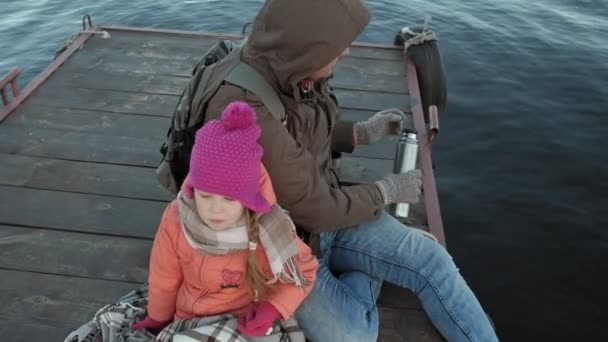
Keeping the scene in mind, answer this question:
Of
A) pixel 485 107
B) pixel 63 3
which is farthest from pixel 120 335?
pixel 63 3

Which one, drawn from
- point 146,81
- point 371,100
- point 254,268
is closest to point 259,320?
point 254,268

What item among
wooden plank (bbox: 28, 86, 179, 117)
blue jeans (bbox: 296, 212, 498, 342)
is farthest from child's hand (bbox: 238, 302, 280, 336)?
wooden plank (bbox: 28, 86, 179, 117)

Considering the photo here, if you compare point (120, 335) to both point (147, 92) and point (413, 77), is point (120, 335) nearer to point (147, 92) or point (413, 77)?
point (147, 92)

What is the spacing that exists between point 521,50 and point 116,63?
19.6 feet

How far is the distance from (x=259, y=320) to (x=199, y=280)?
261mm

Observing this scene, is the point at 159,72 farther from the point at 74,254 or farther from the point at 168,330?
the point at 168,330

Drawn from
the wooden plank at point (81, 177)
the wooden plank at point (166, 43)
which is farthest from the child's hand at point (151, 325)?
the wooden plank at point (166, 43)

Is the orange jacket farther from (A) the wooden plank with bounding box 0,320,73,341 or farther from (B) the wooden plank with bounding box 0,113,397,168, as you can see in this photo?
(B) the wooden plank with bounding box 0,113,397,168

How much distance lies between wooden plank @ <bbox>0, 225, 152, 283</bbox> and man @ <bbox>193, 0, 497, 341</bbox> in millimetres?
1074

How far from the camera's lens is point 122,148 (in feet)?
12.9

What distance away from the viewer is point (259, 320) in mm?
2027

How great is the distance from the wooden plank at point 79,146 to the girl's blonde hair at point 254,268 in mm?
1948

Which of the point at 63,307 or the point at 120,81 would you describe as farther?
the point at 120,81

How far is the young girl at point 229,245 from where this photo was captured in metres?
Result: 1.79
